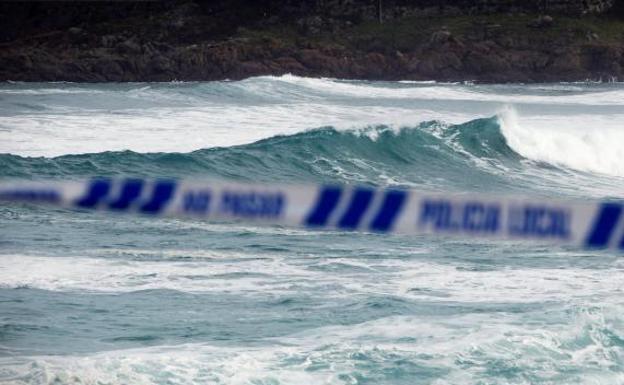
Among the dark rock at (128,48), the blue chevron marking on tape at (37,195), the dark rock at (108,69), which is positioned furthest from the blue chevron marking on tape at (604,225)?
the dark rock at (128,48)

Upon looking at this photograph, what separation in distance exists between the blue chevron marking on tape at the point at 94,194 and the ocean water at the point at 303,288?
4.88m

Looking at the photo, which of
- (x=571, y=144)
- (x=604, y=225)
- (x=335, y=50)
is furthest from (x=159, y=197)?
(x=335, y=50)

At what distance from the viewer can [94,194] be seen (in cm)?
375

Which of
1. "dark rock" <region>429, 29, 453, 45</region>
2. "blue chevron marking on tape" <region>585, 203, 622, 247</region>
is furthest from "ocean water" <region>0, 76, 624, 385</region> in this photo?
"dark rock" <region>429, 29, 453, 45</region>

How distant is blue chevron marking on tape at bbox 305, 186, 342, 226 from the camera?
3.54 m

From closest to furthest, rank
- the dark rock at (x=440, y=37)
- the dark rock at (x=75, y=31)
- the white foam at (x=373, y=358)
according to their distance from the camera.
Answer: the white foam at (x=373, y=358), the dark rock at (x=440, y=37), the dark rock at (x=75, y=31)

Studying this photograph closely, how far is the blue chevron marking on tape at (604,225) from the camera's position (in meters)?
3.40

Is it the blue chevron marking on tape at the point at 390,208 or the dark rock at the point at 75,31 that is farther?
the dark rock at the point at 75,31

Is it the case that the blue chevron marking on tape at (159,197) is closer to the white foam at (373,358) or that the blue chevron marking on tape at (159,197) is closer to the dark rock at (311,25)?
the white foam at (373,358)

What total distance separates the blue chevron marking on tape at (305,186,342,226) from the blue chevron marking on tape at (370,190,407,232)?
12 cm

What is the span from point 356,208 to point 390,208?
0.10 m

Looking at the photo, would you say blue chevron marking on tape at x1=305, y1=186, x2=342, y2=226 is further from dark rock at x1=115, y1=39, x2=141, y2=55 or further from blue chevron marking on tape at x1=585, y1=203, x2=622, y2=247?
dark rock at x1=115, y1=39, x2=141, y2=55

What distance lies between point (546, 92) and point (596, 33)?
56.8 ft

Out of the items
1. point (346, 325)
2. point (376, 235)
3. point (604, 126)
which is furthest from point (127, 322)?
point (604, 126)
